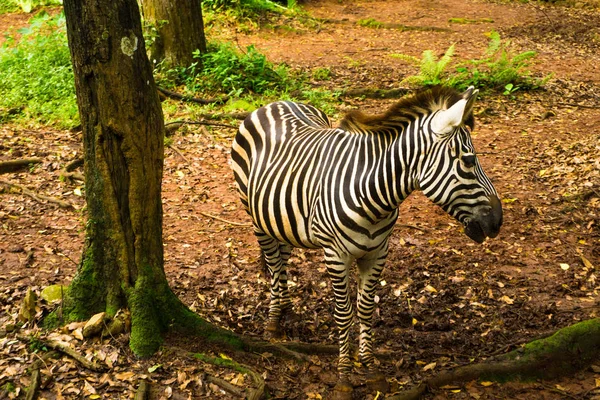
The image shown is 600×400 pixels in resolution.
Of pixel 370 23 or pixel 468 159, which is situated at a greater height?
pixel 468 159

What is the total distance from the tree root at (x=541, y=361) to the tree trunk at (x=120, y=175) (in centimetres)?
197

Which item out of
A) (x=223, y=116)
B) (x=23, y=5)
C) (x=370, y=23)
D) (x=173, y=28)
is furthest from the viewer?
(x=370, y=23)

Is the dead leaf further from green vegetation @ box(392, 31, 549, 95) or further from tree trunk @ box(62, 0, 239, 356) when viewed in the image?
green vegetation @ box(392, 31, 549, 95)

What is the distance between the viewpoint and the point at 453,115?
13.5ft

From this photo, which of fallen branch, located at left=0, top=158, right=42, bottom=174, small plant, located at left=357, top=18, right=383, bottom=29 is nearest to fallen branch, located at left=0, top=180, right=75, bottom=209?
fallen branch, located at left=0, top=158, right=42, bottom=174

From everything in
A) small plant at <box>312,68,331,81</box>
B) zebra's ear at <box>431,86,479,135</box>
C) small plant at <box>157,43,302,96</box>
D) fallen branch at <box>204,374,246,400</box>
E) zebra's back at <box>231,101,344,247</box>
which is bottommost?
fallen branch at <box>204,374,246,400</box>

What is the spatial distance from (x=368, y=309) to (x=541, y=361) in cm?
152

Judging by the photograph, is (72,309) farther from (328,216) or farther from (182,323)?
(328,216)

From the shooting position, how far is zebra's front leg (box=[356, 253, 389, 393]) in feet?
16.5

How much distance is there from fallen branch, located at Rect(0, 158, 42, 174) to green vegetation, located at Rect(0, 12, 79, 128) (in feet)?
4.51

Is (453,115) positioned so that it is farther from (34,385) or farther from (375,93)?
(375,93)

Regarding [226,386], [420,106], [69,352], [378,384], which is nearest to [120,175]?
[69,352]

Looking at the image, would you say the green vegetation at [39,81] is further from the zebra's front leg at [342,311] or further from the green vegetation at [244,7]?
the zebra's front leg at [342,311]

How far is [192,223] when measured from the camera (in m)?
7.96
